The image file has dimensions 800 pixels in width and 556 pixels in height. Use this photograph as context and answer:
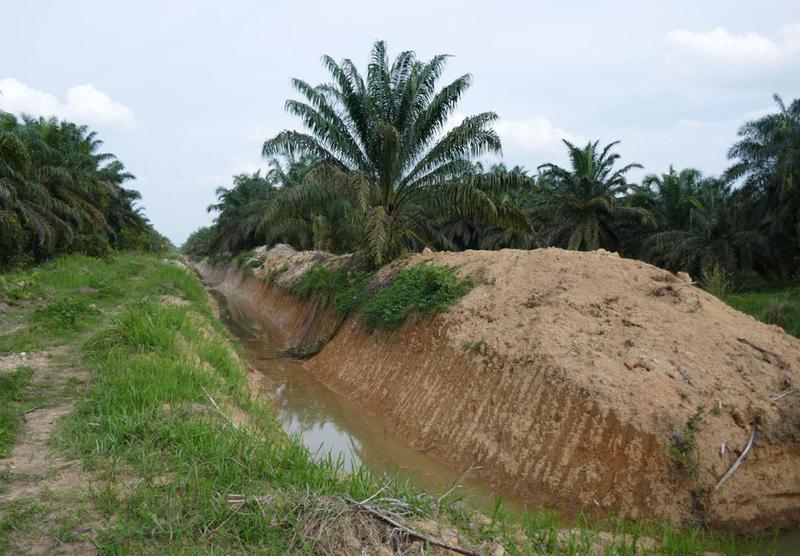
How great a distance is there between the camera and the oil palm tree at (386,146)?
1292cm

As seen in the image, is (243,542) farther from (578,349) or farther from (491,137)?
(491,137)

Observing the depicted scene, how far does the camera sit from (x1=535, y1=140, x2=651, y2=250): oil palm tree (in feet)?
91.9

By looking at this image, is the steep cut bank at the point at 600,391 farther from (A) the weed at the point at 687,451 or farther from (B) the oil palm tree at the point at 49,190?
(B) the oil palm tree at the point at 49,190

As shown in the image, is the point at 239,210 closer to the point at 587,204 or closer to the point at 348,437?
the point at 587,204

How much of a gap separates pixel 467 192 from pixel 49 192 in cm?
2114

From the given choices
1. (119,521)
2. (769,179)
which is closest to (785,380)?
(119,521)

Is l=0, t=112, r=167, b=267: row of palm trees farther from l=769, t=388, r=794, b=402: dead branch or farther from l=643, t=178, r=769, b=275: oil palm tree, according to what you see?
l=643, t=178, r=769, b=275: oil palm tree

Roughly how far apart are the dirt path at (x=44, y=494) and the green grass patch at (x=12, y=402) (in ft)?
0.23

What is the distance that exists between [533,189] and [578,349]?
649 centimetres

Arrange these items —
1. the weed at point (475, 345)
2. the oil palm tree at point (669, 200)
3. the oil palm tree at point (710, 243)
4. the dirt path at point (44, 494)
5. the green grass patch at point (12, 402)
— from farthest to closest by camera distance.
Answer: the oil palm tree at point (669, 200)
the oil palm tree at point (710, 243)
the weed at point (475, 345)
the green grass patch at point (12, 402)
the dirt path at point (44, 494)

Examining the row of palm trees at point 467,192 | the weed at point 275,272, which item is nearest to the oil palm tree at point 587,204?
the row of palm trees at point 467,192

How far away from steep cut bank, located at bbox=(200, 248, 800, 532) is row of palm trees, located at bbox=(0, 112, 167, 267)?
40.4 ft

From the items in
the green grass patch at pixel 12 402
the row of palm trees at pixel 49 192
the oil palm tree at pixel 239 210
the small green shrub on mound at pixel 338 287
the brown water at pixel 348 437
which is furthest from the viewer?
the oil palm tree at pixel 239 210


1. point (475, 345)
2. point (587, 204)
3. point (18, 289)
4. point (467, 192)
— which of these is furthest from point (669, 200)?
point (18, 289)
